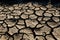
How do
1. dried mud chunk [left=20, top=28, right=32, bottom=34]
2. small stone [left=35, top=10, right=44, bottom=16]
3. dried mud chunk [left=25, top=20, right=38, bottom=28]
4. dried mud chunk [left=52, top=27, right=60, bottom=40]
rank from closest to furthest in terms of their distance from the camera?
dried mud chunk [left=52, top=27, right=60, bottom=40] < dried mud chunk [left=20, top=28, right=32, bottom=34] < dried mud chunk [left=25, top=20, right=38, bottom=28] < small stone [left=35, top=10, right=44, bottom=16]

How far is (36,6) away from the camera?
271cm

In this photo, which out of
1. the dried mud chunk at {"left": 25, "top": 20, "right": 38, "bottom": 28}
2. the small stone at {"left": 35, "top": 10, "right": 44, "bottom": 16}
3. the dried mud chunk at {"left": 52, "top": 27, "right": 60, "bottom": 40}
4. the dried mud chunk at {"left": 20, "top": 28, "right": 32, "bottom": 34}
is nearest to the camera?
the dried mud chunk at {"left": 52, "top": 27, "right": 60, "bottom": 40}

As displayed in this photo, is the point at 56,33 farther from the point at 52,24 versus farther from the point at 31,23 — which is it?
the point at 31,23

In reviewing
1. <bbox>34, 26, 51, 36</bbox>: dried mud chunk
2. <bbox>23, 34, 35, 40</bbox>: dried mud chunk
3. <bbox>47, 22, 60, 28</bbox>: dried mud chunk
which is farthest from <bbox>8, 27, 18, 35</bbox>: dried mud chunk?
<bbox>47, 22, 60, 28</bbox>: dried mud chunk

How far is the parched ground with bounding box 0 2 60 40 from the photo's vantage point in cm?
200

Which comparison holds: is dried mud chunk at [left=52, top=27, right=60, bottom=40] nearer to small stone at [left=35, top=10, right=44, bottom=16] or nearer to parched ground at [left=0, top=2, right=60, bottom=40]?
parched ground at [left=0, top=2, right=60, bottom=40]

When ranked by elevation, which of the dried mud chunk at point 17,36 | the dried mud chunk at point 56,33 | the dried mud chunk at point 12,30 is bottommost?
the dried mud chunk at point 56,33

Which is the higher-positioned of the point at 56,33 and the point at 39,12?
the point at 39,12

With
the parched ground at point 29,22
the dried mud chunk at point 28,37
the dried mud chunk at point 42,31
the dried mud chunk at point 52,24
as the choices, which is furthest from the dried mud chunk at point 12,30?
the dried mud chunk at point 52,24

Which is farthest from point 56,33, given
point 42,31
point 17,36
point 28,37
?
point 17,36

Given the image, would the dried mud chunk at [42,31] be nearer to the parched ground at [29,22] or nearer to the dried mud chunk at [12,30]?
the parched ground at [29,22]

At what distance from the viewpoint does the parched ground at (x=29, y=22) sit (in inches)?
78.7

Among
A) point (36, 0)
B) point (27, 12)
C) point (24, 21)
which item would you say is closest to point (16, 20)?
point (24, 21)

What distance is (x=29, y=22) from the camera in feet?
7.41
